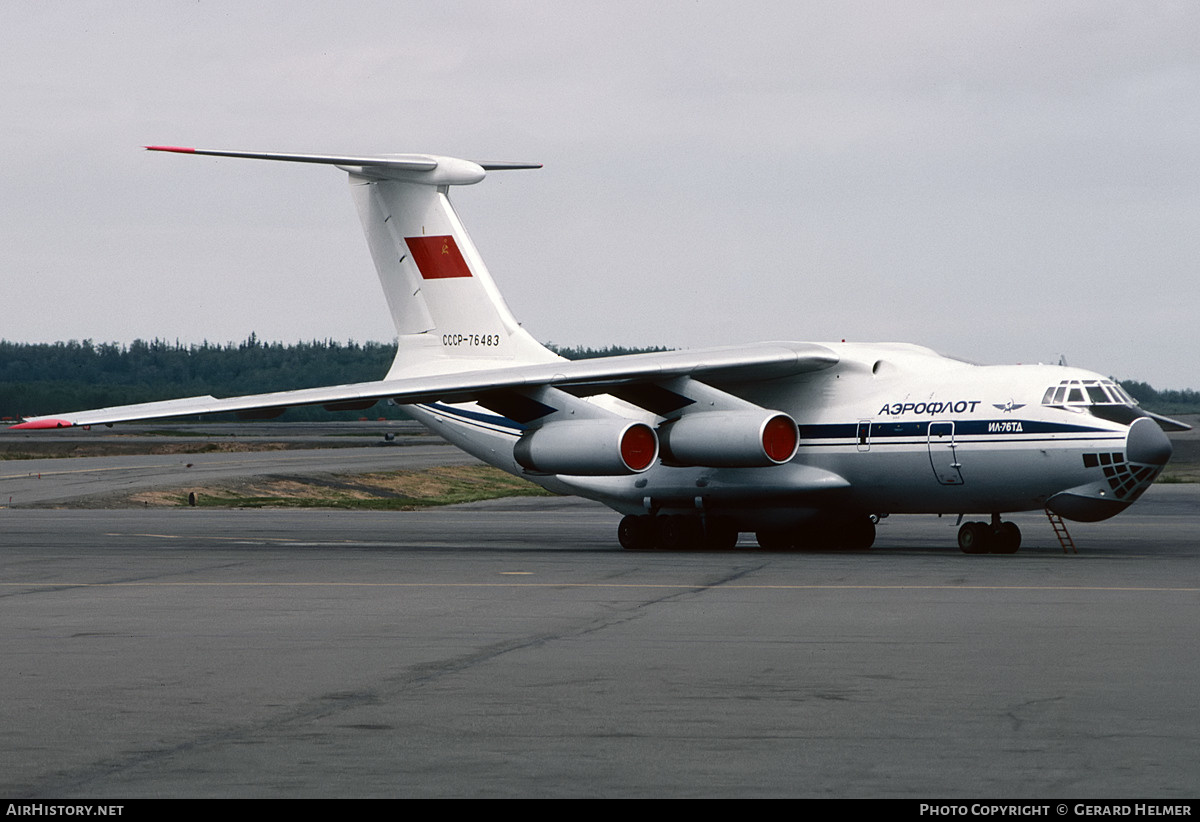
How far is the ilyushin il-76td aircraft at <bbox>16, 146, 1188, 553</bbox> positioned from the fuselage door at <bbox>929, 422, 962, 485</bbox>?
20mm

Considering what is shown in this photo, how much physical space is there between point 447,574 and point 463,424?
9065 millimetres

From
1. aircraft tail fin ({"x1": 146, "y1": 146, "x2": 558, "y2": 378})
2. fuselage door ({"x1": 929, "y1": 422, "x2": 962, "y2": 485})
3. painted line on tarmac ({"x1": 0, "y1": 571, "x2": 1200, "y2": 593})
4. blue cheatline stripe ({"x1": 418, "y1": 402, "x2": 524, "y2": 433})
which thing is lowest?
painted line on tarmac ({"x1": 0, "y1": 571, "x2": 1200, "y2": 593})

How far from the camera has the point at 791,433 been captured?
73.5 ft

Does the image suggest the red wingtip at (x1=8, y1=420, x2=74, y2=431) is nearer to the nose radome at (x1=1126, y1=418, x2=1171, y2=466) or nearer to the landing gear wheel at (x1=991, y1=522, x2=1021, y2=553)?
the landing gear wheel at (x1=991, y1=522, x2=1021, y2=553)

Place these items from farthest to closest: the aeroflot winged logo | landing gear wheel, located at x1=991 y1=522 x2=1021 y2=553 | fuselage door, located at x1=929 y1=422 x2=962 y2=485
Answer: the aeroflot winged logo < fuselage door, located at x1=929 y1=422 x2=962 y2=485 < landing gear wheel, located at x1=991 y1=522 x2=1021 y2=553

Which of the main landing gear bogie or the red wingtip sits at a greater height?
the red wingtip

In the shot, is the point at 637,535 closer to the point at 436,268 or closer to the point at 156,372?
the point at 436,268

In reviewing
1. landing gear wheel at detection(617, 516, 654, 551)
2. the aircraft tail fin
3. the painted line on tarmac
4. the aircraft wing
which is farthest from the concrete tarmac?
the aircraft tail fin

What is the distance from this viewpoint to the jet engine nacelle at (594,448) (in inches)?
883

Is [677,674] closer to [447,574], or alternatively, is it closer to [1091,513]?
[447,574]

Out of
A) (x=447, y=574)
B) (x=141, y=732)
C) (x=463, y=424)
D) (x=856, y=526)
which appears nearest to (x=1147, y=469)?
(x=856, y=526)

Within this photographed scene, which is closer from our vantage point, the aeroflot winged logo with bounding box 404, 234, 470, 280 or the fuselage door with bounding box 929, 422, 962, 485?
the fuselage door with bounding box 929, 422, 962, 485

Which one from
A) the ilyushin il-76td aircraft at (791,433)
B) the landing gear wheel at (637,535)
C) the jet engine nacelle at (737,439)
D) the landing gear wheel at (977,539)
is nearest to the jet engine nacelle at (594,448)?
the ilyushin il-76td aircraft at (791,433)

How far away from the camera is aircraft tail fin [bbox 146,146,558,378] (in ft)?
88.3
